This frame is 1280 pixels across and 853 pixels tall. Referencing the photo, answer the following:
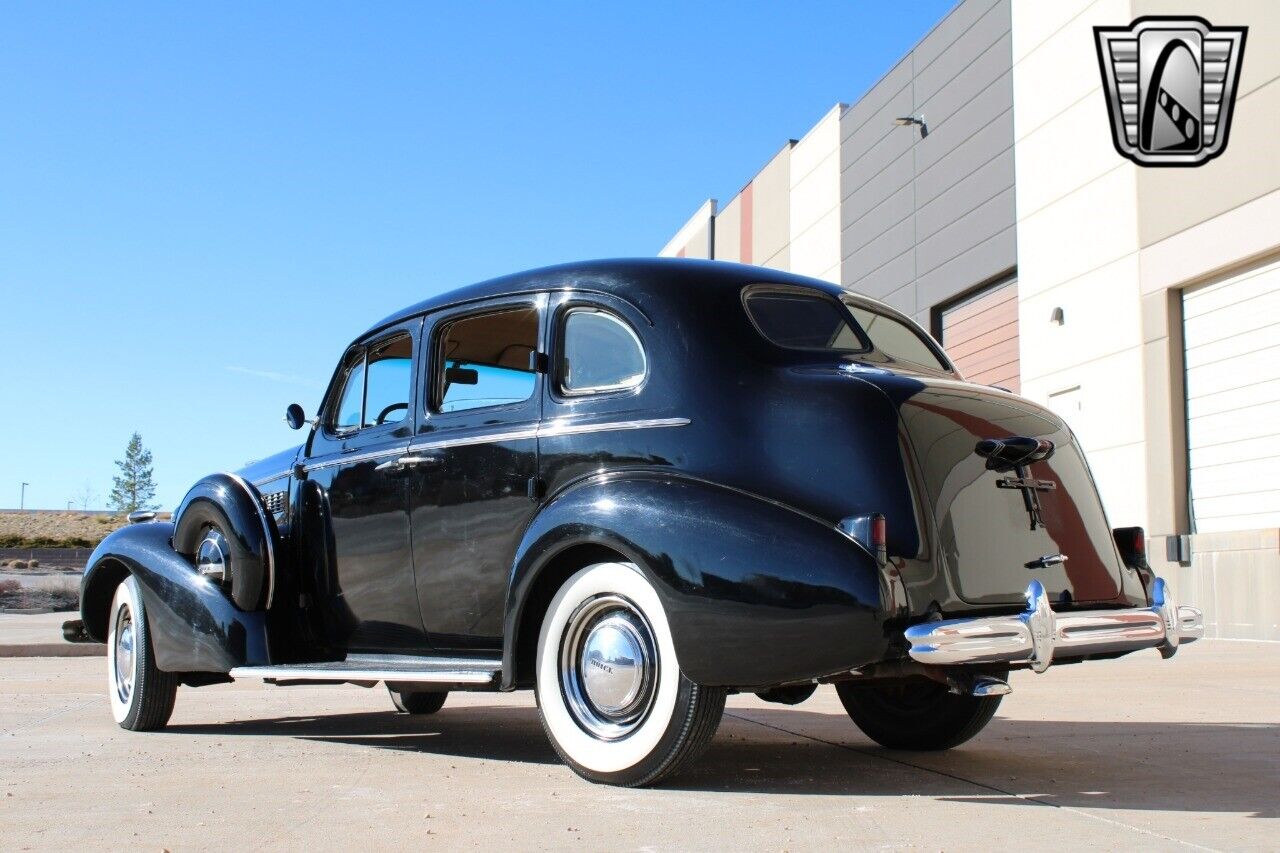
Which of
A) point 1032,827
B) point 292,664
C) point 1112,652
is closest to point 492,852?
point 1032,827

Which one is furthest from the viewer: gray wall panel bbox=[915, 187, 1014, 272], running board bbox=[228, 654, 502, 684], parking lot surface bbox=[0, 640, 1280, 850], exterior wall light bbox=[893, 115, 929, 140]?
exterior wall light bbox=[893, 115, 929, 140]

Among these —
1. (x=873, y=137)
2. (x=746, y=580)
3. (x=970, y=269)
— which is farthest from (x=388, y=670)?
(x=873, y=137)

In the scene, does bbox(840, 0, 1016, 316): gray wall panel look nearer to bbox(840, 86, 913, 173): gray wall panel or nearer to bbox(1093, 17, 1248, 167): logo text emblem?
bbox(840, 86, 913, 173): gray wall panel

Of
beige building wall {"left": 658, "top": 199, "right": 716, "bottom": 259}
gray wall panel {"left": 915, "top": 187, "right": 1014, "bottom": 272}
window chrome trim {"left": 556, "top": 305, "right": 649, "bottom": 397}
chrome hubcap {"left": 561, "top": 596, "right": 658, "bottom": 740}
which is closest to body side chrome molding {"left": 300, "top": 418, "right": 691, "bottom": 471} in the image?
window chrome trim {"left": 556, "top": 305, "right": 649, "bottom": 397}

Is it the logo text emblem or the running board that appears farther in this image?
the logo text emblem

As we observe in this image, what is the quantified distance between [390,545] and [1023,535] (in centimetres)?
262

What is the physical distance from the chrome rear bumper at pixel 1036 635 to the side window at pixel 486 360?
2003mm

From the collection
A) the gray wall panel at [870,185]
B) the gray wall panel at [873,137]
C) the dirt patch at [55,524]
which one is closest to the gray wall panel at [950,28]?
the gray wall panel at [873,137]

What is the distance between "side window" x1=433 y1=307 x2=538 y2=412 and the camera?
5340 millimetres

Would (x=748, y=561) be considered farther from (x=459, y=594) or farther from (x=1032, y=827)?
(x=459, y=594)

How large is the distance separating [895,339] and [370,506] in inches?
93.4

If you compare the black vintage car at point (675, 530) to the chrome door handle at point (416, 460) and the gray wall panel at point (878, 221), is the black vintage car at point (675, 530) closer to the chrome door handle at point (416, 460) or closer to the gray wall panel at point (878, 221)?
the chrome door handle at point (416, 460)

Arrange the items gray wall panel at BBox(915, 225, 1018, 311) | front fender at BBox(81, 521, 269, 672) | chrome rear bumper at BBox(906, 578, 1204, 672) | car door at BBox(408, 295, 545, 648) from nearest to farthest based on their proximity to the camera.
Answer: chrome rear bumper at BBox(906, 578, 1204, 672) < car door at BBox(408, 295, 545, 648) < front fender at BBox(81, 521, 269, 672) < gray wall panel at BBox(915, 225, 1018, 311)

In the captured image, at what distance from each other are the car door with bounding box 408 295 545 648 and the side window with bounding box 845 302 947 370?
1.34 meters
